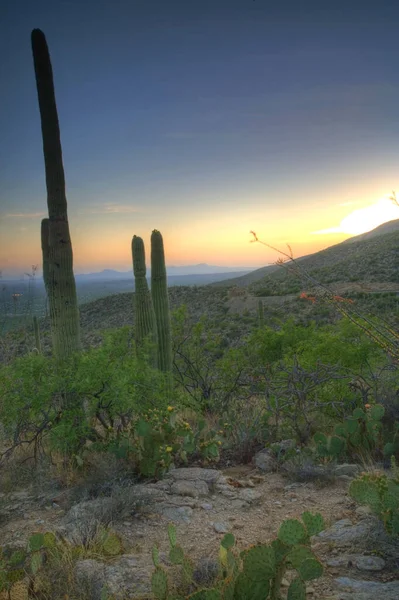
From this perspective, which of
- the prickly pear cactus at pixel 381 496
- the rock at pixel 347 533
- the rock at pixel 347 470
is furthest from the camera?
the rock at pixel 347 470

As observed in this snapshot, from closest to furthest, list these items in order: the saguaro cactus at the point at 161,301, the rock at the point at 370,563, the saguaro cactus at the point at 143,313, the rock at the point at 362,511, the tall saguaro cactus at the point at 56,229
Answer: the rock at the point at 370,563 < the rock at the point at 362,511 < the tall saguaro cactus at the point at 56,229 < the saguaro cactus at the point at 143,313 < the saguaro cactus at the point at 161,301

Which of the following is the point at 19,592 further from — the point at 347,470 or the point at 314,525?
the point at 347,470

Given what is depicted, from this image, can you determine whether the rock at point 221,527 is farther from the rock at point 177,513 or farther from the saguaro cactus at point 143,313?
the saguaro cactus at point 143,313

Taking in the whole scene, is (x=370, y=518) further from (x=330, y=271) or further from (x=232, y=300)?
(x=330, y=271)

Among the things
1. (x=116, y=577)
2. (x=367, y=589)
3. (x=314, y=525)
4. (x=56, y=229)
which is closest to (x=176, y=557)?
(x=116, y=577)

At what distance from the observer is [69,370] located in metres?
5.80

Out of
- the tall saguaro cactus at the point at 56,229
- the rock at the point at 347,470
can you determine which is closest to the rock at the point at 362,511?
the rock at the point at 347,470

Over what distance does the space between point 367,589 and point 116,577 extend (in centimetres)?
165

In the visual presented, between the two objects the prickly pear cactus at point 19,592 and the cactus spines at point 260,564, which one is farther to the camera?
the prickly pear cactus at point 19,592

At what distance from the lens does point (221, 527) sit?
4340 millimetres

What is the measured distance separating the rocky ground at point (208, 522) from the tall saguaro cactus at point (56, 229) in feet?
7.70

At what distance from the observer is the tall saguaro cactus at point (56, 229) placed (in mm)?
7078

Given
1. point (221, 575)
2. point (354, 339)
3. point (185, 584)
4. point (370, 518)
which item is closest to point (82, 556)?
point (185, 584)

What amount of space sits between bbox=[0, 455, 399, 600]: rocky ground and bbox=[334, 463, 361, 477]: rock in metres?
0.02
